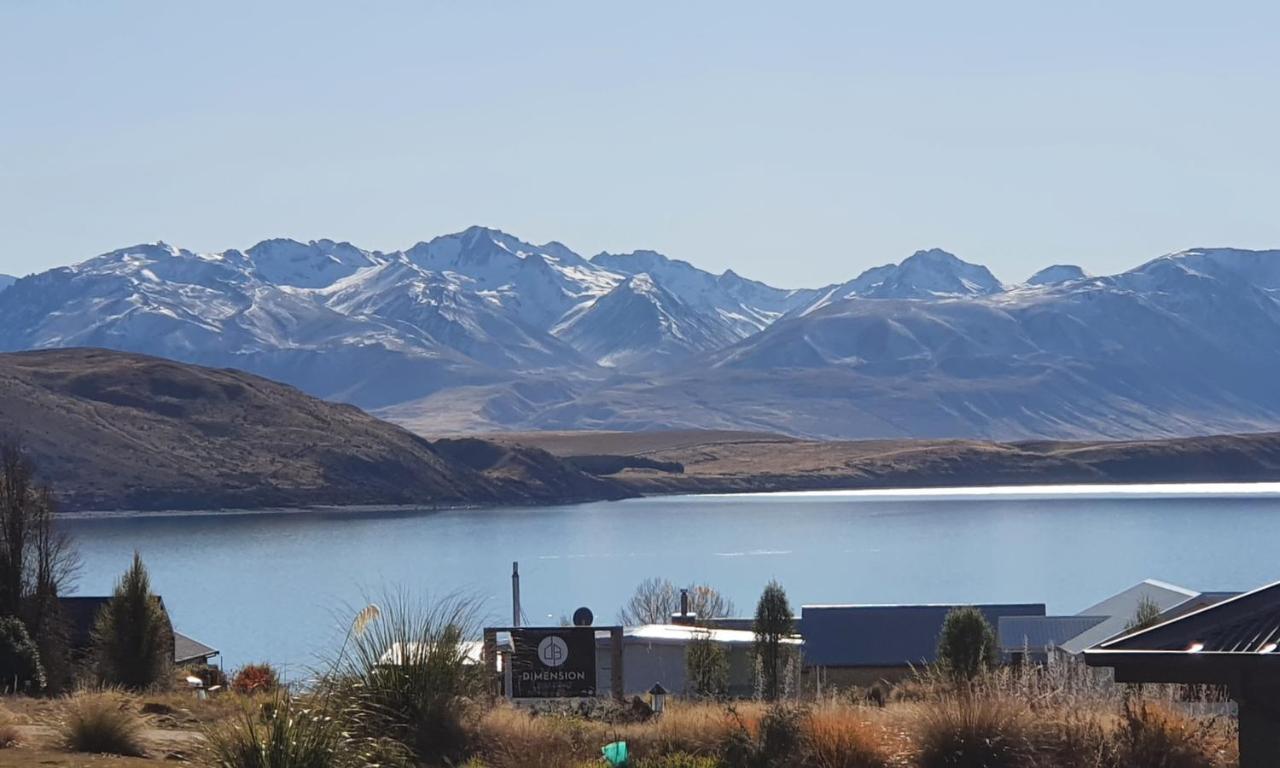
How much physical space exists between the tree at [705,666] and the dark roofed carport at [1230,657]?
22890 millimetres

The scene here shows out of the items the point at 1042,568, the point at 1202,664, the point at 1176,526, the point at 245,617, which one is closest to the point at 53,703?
the point at 1202,664

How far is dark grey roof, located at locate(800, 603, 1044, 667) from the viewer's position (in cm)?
5141

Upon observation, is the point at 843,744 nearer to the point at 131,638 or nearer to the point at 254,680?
the point at 254,680

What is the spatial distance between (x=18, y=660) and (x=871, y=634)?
102ft

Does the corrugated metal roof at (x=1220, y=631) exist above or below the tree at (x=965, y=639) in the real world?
above

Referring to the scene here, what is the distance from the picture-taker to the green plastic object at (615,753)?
13.4 metres

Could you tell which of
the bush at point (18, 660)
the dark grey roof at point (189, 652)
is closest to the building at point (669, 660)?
the dark grey roof at point (189, 652)

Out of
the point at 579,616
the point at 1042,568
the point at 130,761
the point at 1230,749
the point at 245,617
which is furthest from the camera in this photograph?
the point at 1042,568

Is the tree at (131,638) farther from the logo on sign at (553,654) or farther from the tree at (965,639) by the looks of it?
the tree at (965,639)

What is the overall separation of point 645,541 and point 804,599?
170ft

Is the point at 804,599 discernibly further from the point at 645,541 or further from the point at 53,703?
the point at 53,703

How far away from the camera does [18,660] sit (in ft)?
86.1

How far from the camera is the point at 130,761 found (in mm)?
13109

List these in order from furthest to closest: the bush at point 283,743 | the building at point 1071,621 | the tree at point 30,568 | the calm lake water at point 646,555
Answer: the calm lake water at point 646,555
the building at point 1071,621
the tree at point 30,568
the bush at point 283,743
